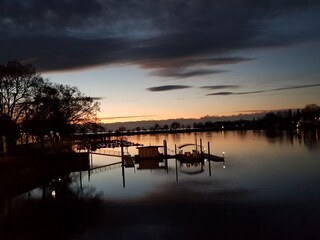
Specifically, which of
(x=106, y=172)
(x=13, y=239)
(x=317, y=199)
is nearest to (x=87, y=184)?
(x=106, y=172)

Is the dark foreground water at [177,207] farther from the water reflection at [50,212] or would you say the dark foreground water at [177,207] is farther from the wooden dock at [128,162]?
the wooden dock at [128,162]

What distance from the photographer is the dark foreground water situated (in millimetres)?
26906

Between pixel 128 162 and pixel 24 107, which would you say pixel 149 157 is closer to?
pixel 128 162

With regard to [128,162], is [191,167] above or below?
below

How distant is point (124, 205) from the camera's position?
3659cm

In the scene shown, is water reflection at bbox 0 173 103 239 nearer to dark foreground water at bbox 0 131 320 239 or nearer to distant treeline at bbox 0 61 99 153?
dark foreground water at bbox 0 131 320 239

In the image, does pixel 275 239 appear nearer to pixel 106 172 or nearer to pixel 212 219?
pixel 212 219

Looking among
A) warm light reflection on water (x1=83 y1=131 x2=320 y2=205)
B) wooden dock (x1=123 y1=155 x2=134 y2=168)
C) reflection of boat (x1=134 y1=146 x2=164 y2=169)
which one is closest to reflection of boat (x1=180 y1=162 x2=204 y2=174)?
warm light reflection on water (x1=83 y1=131 x2=320 y2=205)

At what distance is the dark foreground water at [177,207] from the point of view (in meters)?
26.9

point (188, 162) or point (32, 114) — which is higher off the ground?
point (32, 114)


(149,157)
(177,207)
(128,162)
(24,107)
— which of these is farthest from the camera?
(149,157)

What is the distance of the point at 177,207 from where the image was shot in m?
34.1

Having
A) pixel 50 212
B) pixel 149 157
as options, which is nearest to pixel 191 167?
pixel 149 157

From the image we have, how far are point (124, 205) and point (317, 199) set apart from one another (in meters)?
15.5
